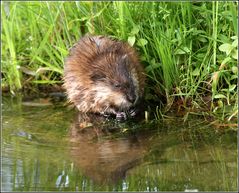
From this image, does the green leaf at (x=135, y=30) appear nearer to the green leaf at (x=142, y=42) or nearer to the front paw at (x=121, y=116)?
the green leaf at (x=142, y=42)

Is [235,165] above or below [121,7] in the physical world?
below

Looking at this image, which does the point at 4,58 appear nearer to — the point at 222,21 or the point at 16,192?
the point at 222,21

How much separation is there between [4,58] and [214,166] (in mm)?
2883

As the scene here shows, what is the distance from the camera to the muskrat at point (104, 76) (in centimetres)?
417

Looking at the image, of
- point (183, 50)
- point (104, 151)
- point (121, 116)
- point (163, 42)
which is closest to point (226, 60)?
point (183, 50)

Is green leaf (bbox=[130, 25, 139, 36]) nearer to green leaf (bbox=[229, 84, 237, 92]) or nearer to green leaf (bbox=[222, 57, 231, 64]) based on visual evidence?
green leaf (bbox=[222, 57, 231, 64])

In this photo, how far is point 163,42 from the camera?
4.20m

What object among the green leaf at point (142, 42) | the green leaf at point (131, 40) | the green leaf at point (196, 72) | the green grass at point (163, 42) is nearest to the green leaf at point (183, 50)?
the green grass at point (163, 42)

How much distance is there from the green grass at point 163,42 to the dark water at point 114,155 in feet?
1.19

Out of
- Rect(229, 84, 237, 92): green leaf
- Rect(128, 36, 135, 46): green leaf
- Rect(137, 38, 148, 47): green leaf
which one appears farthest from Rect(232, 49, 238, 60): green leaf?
Rect(128, 36, 135, 46): green leaf

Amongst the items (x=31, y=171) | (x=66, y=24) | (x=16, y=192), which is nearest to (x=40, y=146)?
(x=31, y=171)

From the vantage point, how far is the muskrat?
4.17 m

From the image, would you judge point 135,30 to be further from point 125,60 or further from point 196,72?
point 196,72

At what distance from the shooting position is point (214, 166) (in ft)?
10.1
